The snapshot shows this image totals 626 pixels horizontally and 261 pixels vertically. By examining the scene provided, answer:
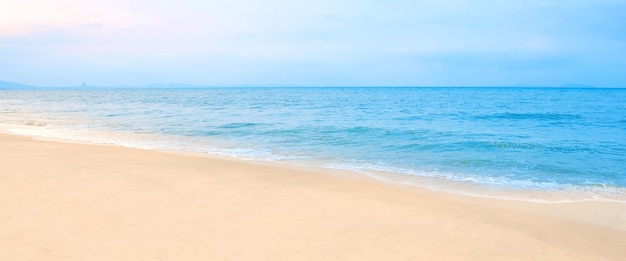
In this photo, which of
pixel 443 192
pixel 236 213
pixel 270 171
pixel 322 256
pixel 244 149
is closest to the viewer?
pixel 322 256

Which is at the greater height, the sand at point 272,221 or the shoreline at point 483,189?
the sand at point 272,221

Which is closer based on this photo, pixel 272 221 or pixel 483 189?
pixel 272 221

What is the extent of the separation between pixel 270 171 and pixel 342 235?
14.9 feet

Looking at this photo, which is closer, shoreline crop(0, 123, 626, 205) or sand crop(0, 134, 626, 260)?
sand crop(0, 134, 626, 260)

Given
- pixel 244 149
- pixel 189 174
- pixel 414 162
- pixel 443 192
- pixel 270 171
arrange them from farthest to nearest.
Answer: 1. pixel 244 149
2. pixel 414 162
3. pixel 270 171
4. pixel 189 174
5. pixel 443 192

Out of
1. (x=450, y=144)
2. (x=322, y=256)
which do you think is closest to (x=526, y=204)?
(x=322, y=256)

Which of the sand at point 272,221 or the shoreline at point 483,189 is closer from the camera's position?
the sand at point 272,221

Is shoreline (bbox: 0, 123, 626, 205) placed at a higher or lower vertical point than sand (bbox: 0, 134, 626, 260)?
lower

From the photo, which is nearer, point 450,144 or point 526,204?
point 526,204

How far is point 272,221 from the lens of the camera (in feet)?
18.8

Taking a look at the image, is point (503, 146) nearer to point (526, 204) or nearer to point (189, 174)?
point (526, 204)

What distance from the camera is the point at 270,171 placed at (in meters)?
9.56

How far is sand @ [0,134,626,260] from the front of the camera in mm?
4742

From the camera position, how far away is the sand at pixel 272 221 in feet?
15.6
